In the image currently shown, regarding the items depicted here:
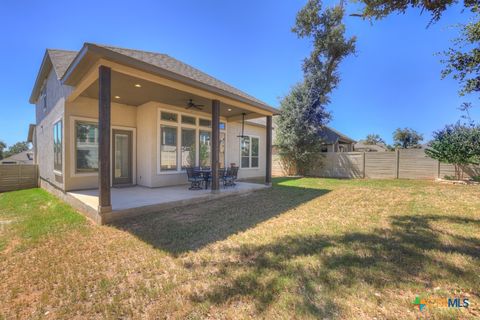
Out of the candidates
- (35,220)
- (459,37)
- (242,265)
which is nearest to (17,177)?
(35,220)

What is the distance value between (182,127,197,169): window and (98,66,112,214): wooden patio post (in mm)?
4603

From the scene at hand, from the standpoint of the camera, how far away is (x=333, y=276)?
2.57 m

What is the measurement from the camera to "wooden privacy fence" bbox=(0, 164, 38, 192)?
429 inches

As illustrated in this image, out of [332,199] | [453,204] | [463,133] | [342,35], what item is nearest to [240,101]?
[332,199]

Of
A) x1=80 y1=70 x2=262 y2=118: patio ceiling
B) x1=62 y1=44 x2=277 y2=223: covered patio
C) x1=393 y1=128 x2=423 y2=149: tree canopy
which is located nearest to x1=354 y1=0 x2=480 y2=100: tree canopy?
x1=62 y1=44 x2=277 y2=223: covered patio

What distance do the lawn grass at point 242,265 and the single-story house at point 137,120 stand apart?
2603 millimetres

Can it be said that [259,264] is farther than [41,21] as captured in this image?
No

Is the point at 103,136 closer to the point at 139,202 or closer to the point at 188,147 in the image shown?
the point at 139,202

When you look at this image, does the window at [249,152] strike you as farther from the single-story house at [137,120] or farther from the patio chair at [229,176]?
the patio chair at [229,176]

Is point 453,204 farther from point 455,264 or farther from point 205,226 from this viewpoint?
point 205,226

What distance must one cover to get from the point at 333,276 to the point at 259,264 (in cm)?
92

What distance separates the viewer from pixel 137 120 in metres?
9.02

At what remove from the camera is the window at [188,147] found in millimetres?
9227

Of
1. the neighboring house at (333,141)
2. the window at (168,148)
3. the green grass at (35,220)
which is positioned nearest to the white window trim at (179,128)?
the window at (168,148)
